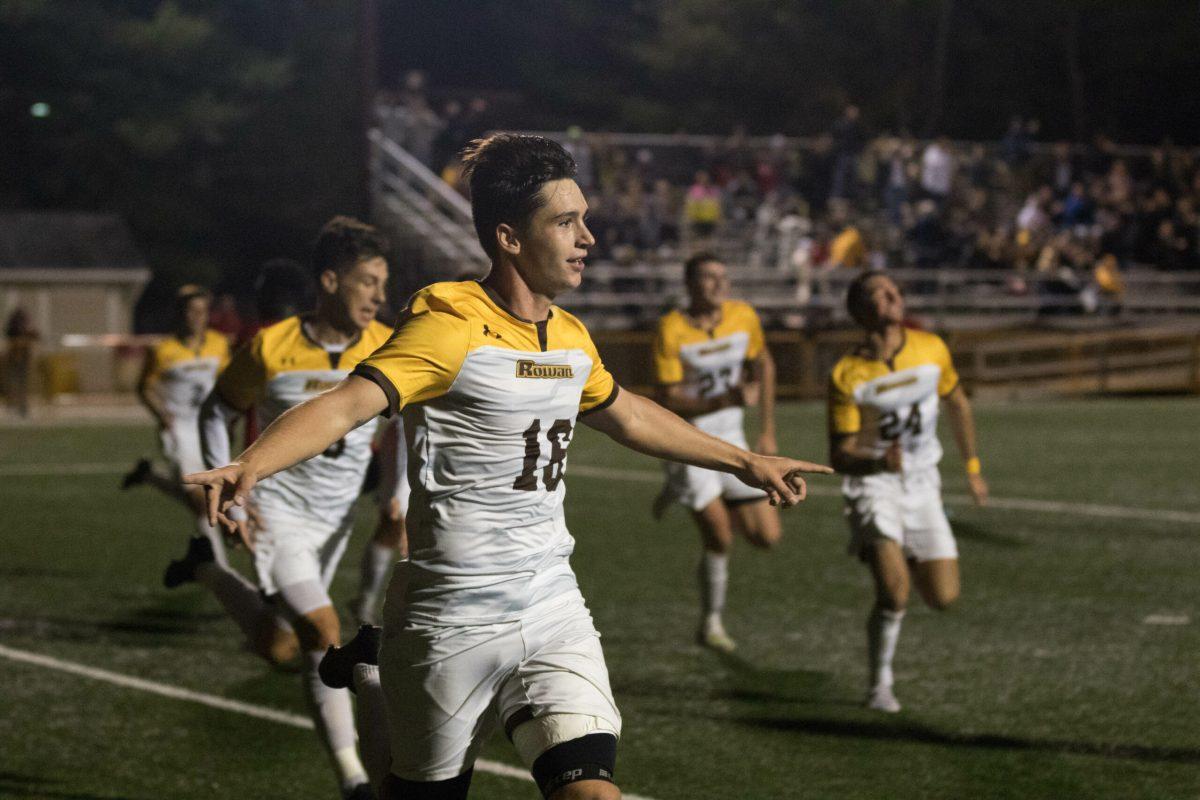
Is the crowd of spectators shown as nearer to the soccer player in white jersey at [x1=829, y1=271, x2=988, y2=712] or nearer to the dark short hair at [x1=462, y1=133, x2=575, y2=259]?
the soccer player in white jersey at [x1=829, y1=271, x2=988, y2=712]

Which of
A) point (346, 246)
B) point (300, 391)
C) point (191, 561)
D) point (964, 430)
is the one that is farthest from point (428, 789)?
point (964, 430)

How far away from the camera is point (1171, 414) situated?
1043 inches

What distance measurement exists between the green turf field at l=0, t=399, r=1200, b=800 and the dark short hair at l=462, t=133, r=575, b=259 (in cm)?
311

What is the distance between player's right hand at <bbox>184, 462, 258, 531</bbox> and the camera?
149 inches

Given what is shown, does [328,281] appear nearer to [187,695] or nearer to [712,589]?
[187,695]

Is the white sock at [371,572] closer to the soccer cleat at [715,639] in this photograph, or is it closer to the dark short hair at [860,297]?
the soccer cleat at [715,639]

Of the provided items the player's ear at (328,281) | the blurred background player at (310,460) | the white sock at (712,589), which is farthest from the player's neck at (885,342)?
the player's ear at (328,281)

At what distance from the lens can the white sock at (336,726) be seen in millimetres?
6457

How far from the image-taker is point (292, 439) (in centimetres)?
409

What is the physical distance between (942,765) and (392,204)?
27.4 meters

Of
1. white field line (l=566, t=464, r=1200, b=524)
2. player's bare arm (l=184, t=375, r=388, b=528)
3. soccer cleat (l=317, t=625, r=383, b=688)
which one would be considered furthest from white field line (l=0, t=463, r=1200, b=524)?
player's bare arm (l=184, t=375, r=388, b=528)

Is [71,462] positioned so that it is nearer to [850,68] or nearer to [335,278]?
[335,278]

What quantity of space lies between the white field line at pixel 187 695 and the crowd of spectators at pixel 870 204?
78.2ft

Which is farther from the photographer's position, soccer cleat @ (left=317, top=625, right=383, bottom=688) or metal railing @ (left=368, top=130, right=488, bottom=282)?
metal railing @ (left=368, top=130, right=488, bottom=282)
